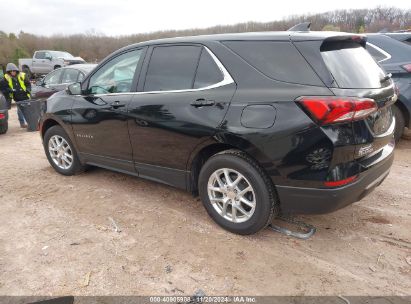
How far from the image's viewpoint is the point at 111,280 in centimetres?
277

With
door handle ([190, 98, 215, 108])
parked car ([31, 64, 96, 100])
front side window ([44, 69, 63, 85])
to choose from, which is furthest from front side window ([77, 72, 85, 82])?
door handle ([190, 98, 215, 108])

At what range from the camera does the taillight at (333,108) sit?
260cm

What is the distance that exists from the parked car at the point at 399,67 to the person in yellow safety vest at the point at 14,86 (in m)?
8.36

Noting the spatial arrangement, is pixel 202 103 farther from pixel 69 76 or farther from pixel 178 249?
pixel 69 76

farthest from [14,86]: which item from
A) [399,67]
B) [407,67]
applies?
[407,67]

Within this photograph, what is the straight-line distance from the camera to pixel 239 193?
3.18 m

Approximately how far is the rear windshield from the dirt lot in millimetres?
1379

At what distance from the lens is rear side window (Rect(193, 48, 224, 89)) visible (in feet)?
10.6

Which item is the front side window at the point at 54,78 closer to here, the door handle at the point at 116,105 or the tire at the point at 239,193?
the door handle at the point at 116,105

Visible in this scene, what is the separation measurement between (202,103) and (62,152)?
8.85 feet

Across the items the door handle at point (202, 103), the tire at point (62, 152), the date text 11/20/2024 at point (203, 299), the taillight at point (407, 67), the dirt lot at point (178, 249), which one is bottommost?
the date text 11/20/2024 at point (203, 299)

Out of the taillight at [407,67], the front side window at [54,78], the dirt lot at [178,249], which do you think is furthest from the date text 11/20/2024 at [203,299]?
the front side window at [54,78]

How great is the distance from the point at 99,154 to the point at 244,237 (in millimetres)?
2163

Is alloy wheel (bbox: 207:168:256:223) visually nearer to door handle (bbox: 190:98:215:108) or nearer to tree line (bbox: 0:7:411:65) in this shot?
door handle (bbox: 190:98:215:108)
